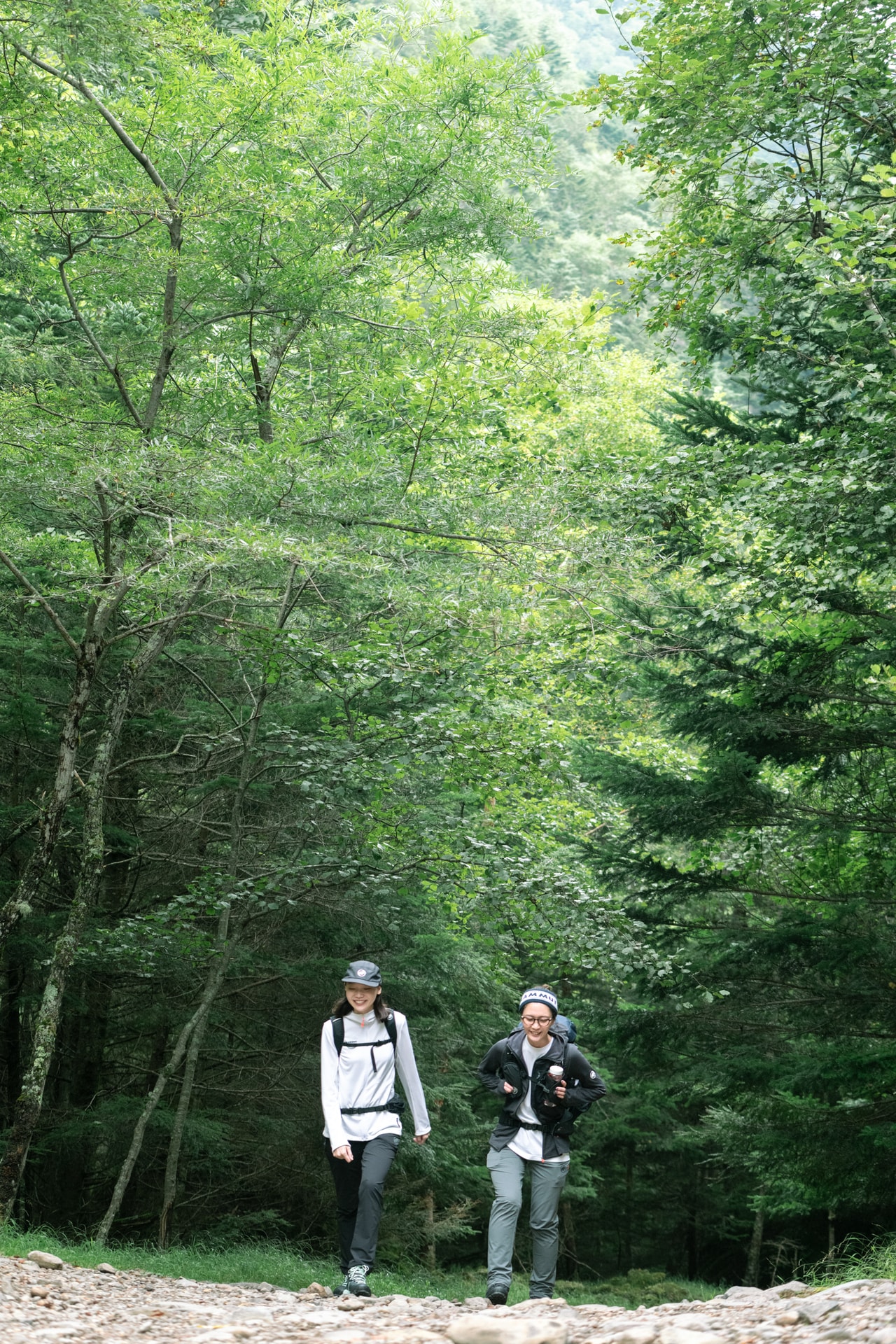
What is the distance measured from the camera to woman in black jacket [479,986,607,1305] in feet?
18.0

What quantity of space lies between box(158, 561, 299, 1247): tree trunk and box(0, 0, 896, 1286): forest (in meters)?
0.07

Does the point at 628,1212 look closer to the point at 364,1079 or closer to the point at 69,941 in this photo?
the point at 69,941

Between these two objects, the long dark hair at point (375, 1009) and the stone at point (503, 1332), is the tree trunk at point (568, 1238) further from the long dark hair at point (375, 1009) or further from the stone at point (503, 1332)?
the stone at point (503, 1332)

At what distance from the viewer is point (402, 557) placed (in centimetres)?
963

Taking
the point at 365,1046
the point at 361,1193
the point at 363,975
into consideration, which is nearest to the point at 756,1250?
the point at 361,1193

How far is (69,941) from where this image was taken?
8852 mm

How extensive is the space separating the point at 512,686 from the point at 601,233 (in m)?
46.7

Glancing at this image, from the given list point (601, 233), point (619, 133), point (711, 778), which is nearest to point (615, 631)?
point (711, 778)

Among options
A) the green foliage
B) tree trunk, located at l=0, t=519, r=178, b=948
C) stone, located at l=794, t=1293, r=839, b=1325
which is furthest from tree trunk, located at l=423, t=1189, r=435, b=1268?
stone, located at l=794, t=1293, r=839, b=1325

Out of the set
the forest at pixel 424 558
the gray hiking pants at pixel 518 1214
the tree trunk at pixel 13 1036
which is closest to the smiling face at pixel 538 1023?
the gray hiking pants at pixel 518 1214

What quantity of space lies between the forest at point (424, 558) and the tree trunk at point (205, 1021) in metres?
0.07

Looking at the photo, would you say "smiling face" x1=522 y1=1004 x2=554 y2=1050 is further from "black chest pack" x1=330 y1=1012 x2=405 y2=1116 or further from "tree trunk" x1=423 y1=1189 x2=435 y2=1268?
"tree trunk" x1=423 y1=1189 x2=435 y2=1268

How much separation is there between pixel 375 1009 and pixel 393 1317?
1424mm

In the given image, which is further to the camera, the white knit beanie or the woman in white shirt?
the white knit beanie
